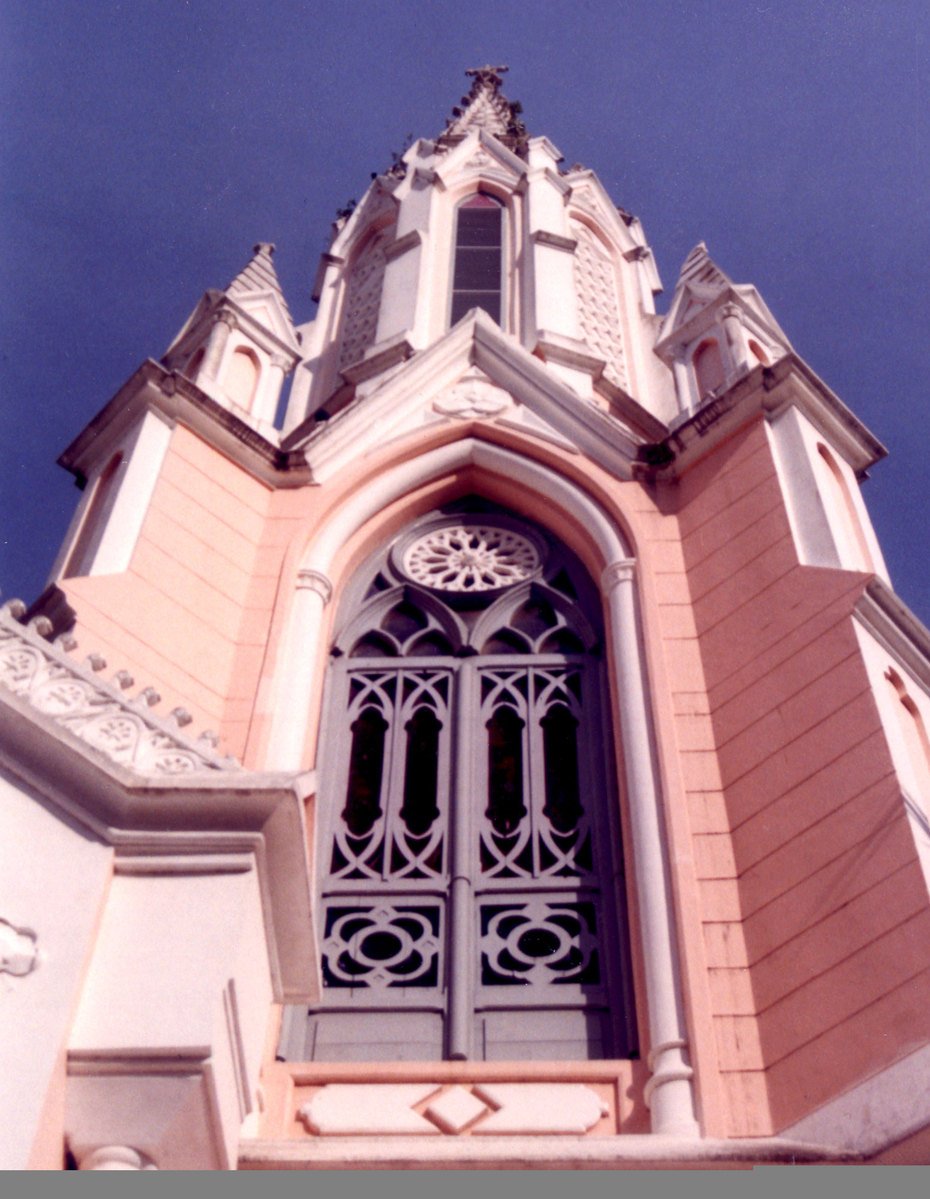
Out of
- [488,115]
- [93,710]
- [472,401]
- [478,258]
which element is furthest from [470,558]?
[488,115]

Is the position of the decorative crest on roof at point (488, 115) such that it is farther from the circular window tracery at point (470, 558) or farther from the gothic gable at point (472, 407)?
the circular window tracery at point (470, 558)

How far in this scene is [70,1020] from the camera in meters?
5.13

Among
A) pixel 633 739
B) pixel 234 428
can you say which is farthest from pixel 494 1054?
pixel 234 428

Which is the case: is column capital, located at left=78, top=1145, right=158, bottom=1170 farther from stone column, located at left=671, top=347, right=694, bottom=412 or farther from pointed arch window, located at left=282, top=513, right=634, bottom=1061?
stone column, located at left=671, top=347, right=694, bottom=412

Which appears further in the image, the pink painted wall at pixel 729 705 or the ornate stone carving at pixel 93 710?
the pink painted wall at pixel 729 705

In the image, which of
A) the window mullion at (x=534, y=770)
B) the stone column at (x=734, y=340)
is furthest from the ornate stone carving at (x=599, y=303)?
the window mullion at (x=534, y=770)

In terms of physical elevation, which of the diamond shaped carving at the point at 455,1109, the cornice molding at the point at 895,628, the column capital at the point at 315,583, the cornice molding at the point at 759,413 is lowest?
the diamond shaped carving at the point at 455,1109

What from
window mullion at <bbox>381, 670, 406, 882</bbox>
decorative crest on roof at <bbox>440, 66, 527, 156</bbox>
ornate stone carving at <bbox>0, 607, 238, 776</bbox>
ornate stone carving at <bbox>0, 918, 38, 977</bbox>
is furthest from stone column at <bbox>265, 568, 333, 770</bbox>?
decorative crest on roof at <bbox>440, 66, 527, 156</bbox>

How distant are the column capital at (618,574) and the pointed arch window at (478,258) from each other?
578cm

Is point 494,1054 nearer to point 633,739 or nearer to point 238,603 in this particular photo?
point 633,739

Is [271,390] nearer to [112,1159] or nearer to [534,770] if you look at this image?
[534,770]

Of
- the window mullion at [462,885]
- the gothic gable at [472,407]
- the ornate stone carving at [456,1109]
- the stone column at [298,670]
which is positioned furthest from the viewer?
the gothic gable at [472,407]

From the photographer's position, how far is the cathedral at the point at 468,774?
566 centimetres

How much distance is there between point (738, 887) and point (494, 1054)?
5.16 ft
